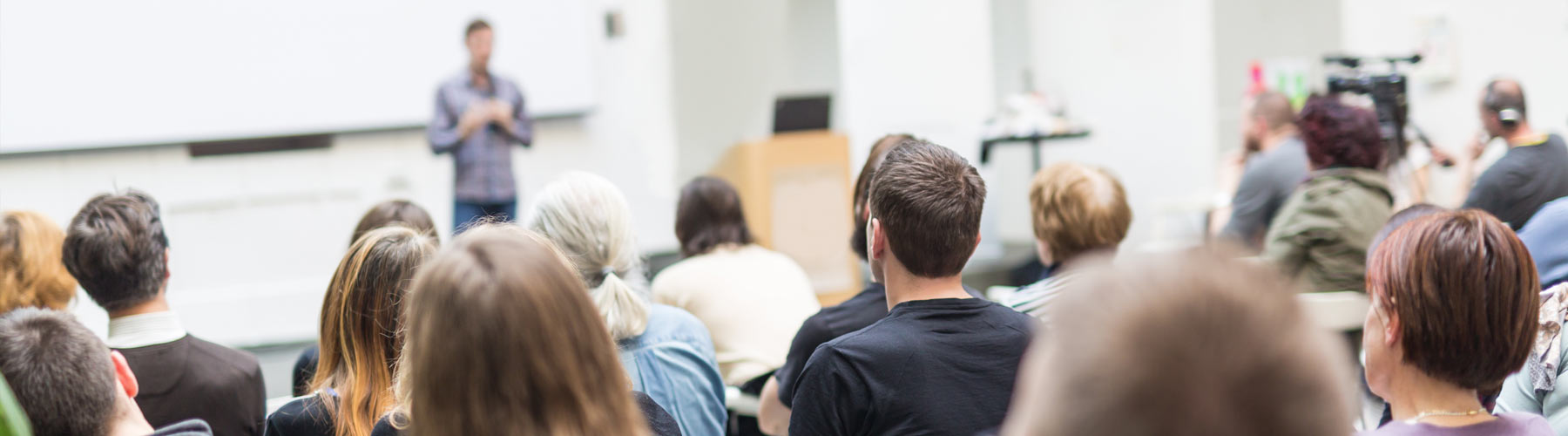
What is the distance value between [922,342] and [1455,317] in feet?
2.13

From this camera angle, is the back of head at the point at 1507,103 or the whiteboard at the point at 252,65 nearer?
the back of head at the point at 1507,103

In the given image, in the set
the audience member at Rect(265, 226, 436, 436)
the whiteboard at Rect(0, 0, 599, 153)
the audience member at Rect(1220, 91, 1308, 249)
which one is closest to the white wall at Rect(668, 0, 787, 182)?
the whiteboard at Rect(0, 0, 599, 153)

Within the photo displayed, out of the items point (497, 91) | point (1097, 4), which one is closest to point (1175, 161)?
point (1097, 4)

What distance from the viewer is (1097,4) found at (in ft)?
25.3

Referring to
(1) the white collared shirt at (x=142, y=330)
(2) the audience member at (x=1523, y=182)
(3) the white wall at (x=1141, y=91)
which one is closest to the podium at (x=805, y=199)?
(3) the white wall at (x=1141, y=91)

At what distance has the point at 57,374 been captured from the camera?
1.35 metres

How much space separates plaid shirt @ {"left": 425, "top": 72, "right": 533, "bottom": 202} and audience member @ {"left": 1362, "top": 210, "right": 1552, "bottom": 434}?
4.47 m

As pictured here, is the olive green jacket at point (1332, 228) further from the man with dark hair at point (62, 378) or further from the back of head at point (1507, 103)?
the man with dark hair at point (62, 378)

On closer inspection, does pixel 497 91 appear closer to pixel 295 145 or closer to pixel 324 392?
pixel 295 145

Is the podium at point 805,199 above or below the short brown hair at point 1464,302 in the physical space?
below

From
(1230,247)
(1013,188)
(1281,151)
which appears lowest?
(1013,188)

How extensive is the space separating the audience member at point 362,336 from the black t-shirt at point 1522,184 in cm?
330

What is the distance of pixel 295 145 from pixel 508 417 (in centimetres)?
521

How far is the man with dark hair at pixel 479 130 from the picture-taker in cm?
528
